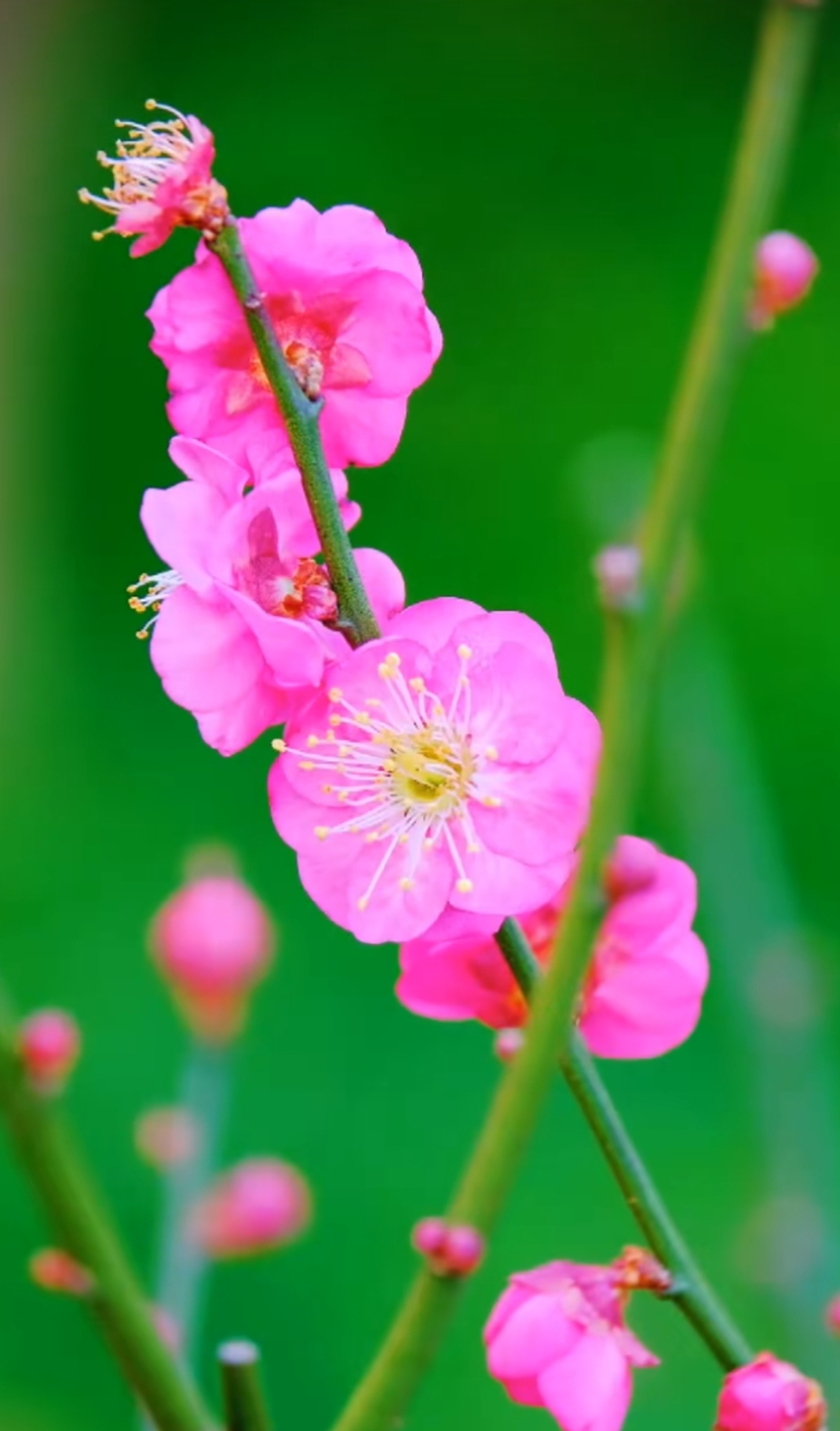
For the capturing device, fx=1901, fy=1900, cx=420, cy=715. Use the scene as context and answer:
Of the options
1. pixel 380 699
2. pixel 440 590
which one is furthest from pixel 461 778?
pixel 440 590

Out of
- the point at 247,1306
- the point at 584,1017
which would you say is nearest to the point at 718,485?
the point at 247,1306

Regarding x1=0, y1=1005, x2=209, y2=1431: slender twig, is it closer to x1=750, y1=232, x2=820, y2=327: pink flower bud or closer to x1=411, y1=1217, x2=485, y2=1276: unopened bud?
x1=411, y1=1217, x2=485, y2=1276: unopened bud

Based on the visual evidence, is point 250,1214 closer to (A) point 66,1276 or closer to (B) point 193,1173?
(B) point 193,1173

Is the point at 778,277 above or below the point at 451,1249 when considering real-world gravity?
above

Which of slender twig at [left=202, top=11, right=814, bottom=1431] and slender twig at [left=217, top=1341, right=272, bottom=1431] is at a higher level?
slender twig at [left=202, top=11, right=814, bottom=1431]

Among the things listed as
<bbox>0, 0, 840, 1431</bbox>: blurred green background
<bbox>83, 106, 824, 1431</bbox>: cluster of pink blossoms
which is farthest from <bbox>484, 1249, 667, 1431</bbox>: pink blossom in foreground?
<bbox>0, 0, 840, 1431</bbox>: blurred green background
